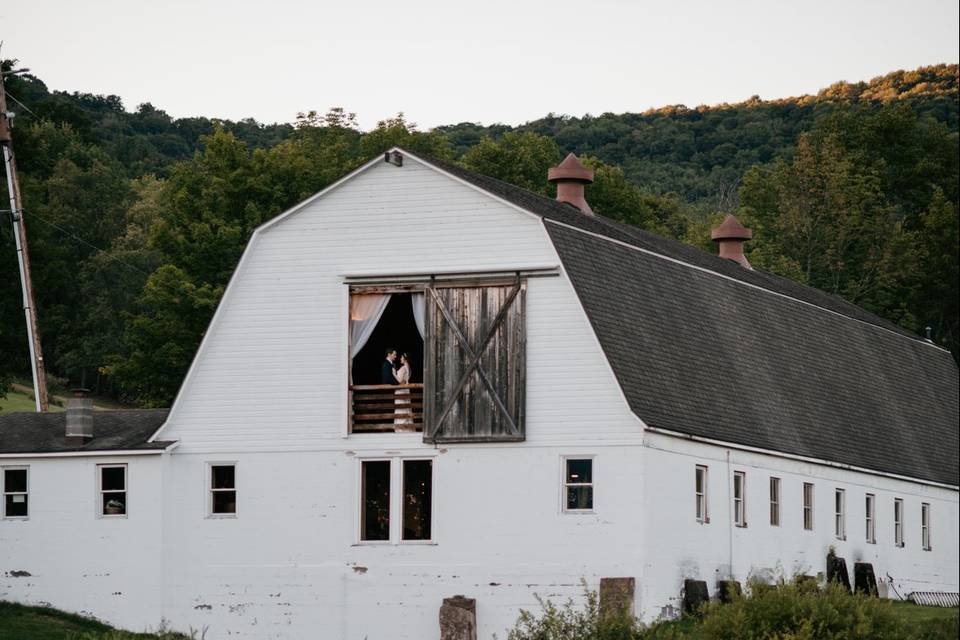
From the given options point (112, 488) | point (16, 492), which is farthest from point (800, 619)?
point (16, 492)

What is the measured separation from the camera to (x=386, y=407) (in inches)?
1715

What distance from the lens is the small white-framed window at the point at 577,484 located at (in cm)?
4116

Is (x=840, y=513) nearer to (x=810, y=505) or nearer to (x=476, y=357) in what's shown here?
(x=810, y=505)

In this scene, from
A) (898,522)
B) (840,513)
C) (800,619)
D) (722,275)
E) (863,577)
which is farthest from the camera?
(898,522)

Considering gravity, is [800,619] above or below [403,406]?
below

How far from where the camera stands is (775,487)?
46781mm

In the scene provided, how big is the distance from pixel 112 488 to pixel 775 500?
51.7 ft

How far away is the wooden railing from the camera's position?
142ft

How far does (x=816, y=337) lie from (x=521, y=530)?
15.9 meters

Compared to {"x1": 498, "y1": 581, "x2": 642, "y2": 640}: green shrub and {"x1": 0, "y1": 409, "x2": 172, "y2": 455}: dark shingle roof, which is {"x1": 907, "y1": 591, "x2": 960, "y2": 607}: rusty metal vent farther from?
{"x1": 0, "y1": 409, "x2": 172, "y2": 455}: dark shingle roof

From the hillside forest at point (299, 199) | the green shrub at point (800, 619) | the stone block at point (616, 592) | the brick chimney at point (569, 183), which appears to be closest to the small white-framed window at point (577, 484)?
the stone block at point (616, 592)

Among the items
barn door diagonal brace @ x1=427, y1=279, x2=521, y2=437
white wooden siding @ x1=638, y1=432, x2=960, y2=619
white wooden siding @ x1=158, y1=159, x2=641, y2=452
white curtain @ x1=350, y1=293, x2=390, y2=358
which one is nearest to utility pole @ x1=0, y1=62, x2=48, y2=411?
white wooden siding @ x1=158, y1=159, x2=641, y2=452

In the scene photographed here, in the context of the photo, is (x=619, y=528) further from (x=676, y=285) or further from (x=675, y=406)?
(x=676, y=285)

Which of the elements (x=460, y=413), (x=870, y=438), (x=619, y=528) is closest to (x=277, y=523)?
(x=460, y=413)
